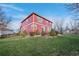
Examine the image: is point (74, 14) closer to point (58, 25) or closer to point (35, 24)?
point (58, 25)

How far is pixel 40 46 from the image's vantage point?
6.91ft

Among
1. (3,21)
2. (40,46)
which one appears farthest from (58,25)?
(3,21)

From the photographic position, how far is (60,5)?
2121 millimetres

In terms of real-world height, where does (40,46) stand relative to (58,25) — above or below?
below

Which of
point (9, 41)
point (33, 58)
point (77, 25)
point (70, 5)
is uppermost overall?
point (70, 5)

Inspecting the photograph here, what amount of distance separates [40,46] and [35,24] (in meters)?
0.20

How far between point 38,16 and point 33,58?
0.36 meters

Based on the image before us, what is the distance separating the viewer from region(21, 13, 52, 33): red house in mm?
2117

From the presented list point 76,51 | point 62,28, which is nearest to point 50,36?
point 62,28

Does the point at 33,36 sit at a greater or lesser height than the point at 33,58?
greater

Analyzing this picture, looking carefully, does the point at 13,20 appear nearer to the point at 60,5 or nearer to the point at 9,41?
the point at 9,41

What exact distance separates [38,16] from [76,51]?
1.44ft

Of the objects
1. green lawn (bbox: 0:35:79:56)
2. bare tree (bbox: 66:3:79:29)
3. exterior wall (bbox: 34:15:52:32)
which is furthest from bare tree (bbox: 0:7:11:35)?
bare tree (bbox: 66:3:79:29)

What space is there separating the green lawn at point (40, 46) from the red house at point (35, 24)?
0.08m
